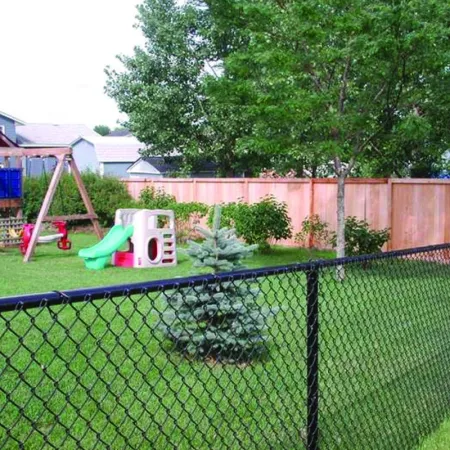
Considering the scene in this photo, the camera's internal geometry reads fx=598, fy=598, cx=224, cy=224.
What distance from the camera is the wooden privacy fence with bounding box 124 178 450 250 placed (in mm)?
10953

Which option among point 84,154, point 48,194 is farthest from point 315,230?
point 84,154

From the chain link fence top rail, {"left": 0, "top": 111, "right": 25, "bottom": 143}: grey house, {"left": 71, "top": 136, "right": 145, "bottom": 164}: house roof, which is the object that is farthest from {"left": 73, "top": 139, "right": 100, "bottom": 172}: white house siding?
the chain link fence top rail

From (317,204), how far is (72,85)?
94.3ft

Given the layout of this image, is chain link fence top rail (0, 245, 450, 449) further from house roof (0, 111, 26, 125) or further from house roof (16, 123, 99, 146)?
house roof (16, 123, 99, 146)

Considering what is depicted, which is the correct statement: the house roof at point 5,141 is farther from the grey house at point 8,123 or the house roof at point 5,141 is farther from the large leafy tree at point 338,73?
the grey house at point 8,123

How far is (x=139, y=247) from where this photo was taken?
10164 mm

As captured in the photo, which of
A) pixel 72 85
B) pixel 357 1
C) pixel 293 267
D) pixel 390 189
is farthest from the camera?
pixel 72 85

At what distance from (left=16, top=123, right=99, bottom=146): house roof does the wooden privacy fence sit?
2466 cm

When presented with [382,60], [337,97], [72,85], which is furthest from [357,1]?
[72,85]

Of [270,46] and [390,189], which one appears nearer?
[270,46]

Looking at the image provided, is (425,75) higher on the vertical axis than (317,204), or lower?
higher

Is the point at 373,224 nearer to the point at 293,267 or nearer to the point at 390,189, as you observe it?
the point at 390,189

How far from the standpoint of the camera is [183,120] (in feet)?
60.6

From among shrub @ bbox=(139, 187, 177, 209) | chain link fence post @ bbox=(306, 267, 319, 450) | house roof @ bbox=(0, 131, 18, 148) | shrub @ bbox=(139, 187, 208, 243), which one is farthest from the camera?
house roof @ bbox=(0, 131, 18, 148)
